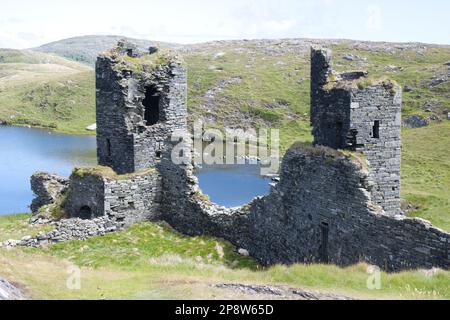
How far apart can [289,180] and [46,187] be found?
50.1ft

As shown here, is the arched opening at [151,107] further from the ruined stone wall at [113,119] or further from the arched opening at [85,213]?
the arched opening at [85,213]

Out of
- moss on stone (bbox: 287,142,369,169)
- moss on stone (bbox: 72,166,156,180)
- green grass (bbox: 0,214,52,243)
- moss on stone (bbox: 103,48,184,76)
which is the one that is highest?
moss on stone (bbox: 103,48,184,76)

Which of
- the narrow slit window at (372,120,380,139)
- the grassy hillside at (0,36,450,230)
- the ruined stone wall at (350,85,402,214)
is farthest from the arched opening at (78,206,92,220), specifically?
the grassy hillside at (0,36,450,230)

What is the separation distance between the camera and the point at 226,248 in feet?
76.5

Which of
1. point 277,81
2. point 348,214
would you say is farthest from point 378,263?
point 277,81

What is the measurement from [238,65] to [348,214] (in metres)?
127

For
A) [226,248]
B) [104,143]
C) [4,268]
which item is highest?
[104,143]

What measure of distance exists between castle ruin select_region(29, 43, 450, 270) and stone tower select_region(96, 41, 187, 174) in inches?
1.8

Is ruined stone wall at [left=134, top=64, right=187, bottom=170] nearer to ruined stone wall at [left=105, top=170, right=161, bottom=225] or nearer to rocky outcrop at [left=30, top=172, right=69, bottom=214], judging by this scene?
ruined stone wall at [left=105, top=170, right=161, bottom=225]

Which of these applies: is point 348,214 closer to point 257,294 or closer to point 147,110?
point 257,294

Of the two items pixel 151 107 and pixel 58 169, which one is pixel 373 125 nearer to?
pixel 151 107

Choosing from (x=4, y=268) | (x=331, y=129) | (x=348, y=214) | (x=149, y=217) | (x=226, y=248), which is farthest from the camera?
(x=149, y=217)

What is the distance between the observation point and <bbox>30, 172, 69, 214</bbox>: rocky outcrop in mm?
30609
